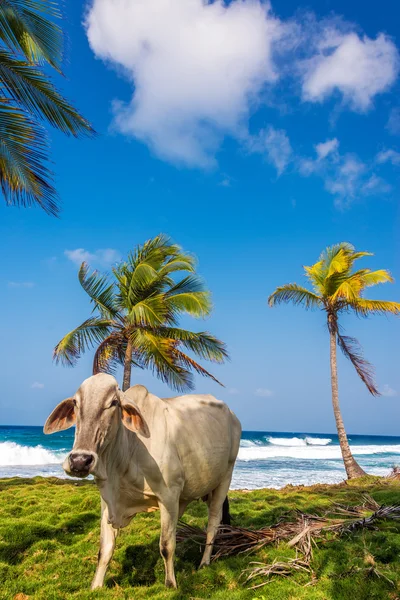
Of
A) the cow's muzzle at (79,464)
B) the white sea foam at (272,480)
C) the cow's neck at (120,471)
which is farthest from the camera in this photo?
the white sea foam at (272,480)

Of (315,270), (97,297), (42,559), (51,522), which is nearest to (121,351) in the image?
(97,297)

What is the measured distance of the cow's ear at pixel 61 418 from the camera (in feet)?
15.3

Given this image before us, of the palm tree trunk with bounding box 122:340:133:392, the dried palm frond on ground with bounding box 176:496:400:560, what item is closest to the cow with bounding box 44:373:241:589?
the dried palm frond on ground with bounding box 176:496:400:560

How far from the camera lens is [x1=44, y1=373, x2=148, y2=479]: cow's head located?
387cm

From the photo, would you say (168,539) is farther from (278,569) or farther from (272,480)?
(272,480)

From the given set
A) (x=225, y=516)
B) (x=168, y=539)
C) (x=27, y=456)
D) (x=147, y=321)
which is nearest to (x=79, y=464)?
(x=168, y=539)

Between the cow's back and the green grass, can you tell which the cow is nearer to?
the cow's back

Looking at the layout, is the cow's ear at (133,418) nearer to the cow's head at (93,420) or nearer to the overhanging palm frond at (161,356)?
the cow's head at (93,420)

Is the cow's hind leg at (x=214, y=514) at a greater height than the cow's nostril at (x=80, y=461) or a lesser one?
lesser

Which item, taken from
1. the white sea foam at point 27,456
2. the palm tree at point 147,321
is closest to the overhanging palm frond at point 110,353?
the palm tree at point 147,321

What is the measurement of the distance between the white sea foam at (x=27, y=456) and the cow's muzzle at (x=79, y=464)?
35262mm

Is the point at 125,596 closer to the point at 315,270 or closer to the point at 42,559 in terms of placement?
the point at 42,559

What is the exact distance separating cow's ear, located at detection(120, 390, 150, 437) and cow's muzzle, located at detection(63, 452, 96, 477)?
768 mm

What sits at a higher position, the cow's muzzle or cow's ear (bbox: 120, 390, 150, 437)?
cow's ear (bbox: 120, 390, 150, 437)
